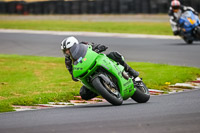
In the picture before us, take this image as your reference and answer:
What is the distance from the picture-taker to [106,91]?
8.41 m

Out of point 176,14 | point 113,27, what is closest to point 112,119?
point 176,14

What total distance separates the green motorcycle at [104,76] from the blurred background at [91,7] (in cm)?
2922

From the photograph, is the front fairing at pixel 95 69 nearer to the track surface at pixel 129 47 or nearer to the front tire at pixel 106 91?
the front tire at pixel 106 91

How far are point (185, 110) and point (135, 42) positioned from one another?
16.5 metres

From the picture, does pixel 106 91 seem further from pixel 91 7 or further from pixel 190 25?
pixel 91 7

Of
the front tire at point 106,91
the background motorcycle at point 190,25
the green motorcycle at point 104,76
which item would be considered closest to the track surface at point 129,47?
the background motorcycle at point 190,25

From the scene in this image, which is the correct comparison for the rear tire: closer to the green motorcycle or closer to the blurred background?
the green motorcycle

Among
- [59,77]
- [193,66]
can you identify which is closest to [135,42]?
[193,66]

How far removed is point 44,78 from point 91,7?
1259 inches

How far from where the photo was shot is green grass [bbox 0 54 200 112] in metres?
10.3

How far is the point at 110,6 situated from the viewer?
44.1 meters

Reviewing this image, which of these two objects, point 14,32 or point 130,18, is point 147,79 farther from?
point 130,18

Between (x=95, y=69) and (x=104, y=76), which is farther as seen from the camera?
(x=95, y=69)

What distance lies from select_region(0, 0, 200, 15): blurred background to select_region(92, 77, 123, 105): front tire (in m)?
29.6
